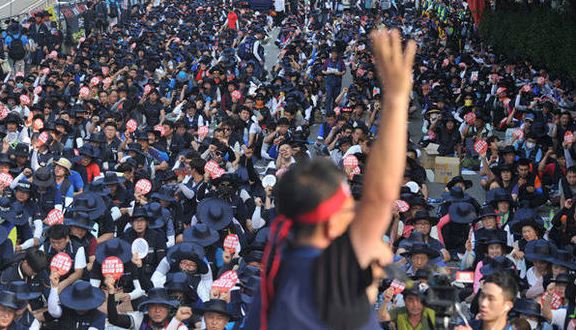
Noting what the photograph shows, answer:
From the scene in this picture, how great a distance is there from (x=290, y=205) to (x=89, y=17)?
3711cm

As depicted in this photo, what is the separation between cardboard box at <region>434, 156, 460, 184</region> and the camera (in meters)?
17.3

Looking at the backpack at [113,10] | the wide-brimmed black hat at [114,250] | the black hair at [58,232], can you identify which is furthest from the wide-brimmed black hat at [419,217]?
the backpack at [113,10]

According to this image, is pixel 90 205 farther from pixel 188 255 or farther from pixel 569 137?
pixel 569 137

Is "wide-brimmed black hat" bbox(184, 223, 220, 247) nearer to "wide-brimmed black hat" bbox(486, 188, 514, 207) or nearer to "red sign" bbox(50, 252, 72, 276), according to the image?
"red sign" bbox(50, 252, 72, 276)

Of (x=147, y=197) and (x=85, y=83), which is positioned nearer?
(x=147, y=197)

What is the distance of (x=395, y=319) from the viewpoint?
806 cm

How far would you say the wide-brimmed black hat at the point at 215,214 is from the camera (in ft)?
37.3

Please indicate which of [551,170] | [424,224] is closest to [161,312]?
[424,224]

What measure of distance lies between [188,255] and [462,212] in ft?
11.9

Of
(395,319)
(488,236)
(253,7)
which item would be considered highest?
(395,319)

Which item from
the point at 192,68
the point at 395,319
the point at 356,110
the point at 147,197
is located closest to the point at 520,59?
the point at 192,68

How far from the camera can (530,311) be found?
8.04 meters

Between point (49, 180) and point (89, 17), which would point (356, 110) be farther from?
point (89, 17)

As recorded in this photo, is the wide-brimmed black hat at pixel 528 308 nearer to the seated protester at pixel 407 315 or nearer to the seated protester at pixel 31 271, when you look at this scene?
the seated protester at pixel 407 315
